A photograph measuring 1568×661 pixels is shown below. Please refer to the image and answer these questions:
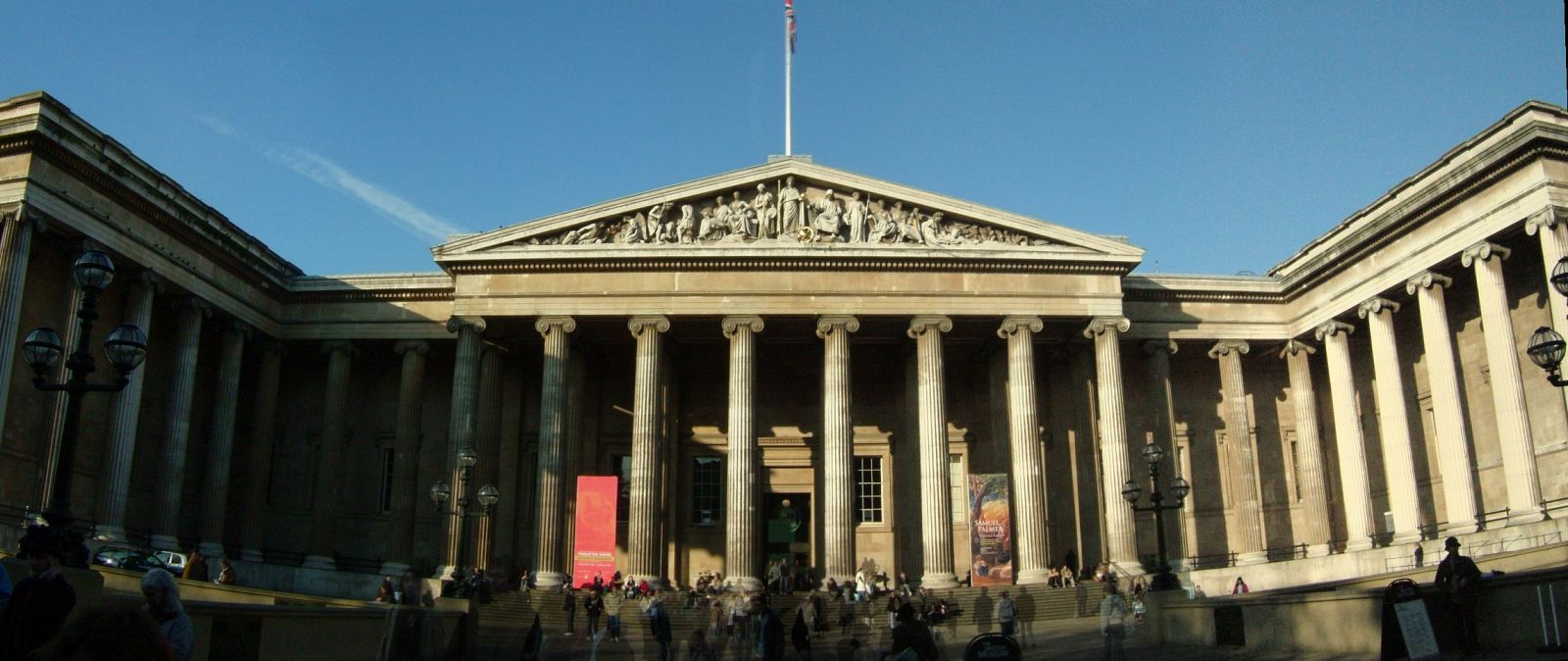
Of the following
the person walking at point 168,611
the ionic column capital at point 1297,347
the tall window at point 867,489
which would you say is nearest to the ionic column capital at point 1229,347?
the ionic column capital at point 1297,347

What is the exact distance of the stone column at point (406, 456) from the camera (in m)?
37.9

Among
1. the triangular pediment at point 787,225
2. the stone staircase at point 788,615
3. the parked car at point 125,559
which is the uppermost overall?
the triangular pediment at point 787,225

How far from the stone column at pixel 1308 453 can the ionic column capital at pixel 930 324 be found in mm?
12166

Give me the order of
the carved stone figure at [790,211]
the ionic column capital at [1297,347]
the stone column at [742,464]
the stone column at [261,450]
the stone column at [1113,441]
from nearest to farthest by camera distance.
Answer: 1. the stone column at [742,464]
2. the stone column at [1113,441]
3. the carved stone figure at [790,211]
4. the stone column at [261,450]
5. the ionic column capital at [1297,347]

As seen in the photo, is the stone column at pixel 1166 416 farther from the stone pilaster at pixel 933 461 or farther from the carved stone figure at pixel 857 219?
the carved stone figure at pixel 857 219

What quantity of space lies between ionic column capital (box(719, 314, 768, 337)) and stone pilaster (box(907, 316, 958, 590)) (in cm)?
446

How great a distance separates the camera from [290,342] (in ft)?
135

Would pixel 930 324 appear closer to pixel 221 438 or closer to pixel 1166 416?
pixel 1166 416

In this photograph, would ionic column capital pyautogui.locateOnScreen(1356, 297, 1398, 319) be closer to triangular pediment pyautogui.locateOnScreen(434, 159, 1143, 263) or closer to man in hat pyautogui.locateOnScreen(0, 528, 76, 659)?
triangular pediment pyautogui.locateOnScreen(434, 159, 1143, 263)

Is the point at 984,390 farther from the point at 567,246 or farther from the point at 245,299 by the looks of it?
the point at 245,299

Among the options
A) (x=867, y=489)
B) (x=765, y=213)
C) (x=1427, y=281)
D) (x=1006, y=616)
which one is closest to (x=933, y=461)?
(x=867, y=489)

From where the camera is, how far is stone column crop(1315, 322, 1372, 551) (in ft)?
121

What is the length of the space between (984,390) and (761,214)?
33.1 ft

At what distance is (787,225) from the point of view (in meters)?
37.2
